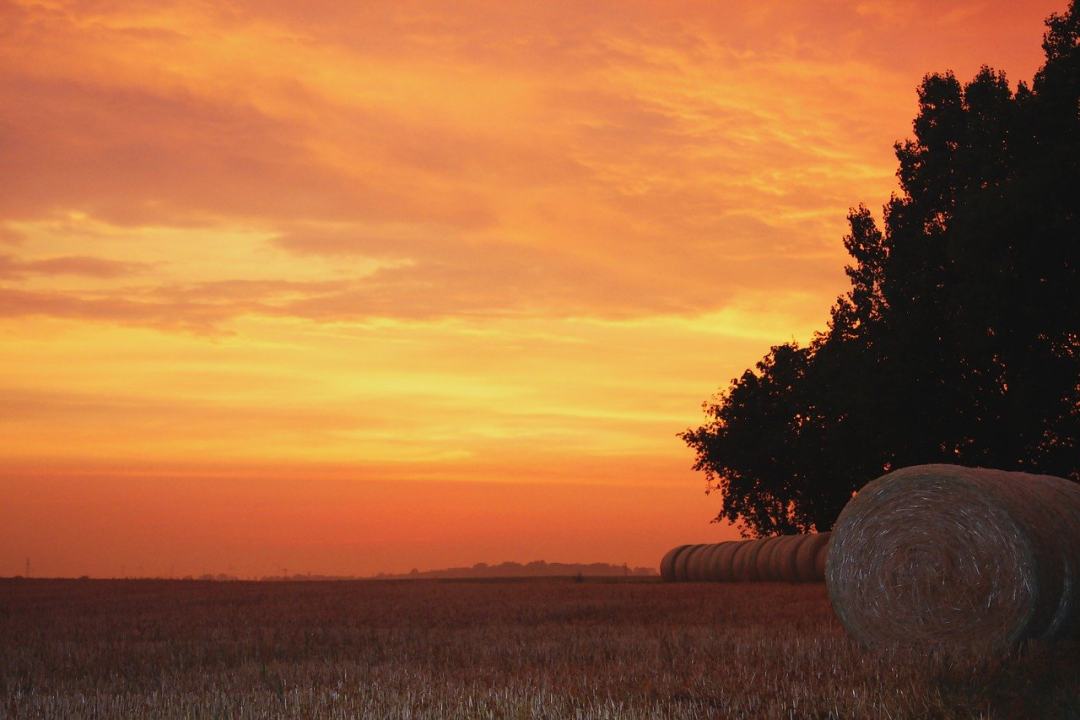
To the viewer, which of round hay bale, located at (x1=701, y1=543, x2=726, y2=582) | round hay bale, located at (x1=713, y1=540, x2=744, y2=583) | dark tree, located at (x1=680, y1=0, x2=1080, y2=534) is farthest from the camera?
round hay bale, located at (x1=701, y1=543, x2=726, y2=582)

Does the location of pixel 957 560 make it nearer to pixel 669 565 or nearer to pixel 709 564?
pixel 709 564

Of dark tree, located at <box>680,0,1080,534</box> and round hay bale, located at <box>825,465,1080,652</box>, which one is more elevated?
dark tree, located at <box>680,0,1080,534</box>

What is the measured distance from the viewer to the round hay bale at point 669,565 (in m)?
47.5

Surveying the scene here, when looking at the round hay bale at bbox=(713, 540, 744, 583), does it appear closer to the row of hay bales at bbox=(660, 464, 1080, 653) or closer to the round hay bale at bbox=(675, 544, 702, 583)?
the round hay bale at bbox=(675, 544, 702, 583)

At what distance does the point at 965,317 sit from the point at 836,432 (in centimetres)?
835

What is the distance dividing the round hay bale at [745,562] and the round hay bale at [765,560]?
1.00ft

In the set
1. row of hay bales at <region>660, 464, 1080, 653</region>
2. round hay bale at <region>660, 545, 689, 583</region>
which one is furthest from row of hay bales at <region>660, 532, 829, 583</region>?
row of hay bales at <region>660, 464, 1080, 653</region>

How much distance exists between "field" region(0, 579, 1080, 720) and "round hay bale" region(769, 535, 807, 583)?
1428 centimetres

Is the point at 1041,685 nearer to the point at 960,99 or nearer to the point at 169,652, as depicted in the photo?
the point at 169,652

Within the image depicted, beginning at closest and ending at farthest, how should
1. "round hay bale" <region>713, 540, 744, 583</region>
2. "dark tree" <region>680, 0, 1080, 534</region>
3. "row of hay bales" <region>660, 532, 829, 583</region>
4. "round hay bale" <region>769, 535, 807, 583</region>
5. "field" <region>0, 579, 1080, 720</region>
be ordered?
"field" <region>0, 579, 1080, 720</region> < "dark tree" <region>680, 0, 1080, 534</region> < "row of hay bales" <region>660, 532, 829, 583</region> < "round hay bale" <region>769, 535, 807, 583</region> < "round hay bale" <region>713, 540, 744, 583</region>

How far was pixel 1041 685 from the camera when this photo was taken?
10773mm

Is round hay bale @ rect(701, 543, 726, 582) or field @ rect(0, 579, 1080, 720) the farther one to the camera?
round hay bale @ rect(701, 543, 726, 582)

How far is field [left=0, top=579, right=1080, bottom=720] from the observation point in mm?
9297

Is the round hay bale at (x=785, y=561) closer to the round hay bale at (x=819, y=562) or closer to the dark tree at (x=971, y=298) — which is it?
the round hay bale at (x=819, y=562)
